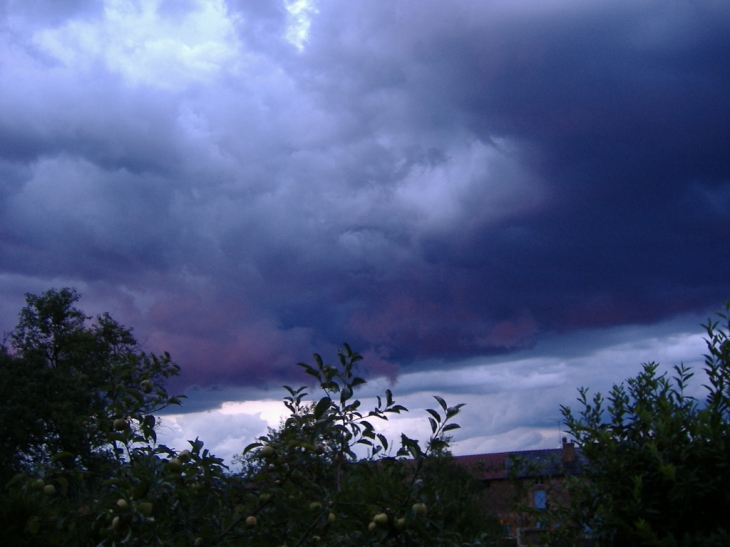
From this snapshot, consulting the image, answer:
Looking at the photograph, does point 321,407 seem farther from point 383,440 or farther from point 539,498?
point 539,498

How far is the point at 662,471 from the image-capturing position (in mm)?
2896

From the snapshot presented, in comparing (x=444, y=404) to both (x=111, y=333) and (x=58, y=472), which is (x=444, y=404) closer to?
(x=58, y=472)

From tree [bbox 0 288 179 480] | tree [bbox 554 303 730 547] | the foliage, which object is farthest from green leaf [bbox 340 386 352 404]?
tree [bbox 0 288 179 480]

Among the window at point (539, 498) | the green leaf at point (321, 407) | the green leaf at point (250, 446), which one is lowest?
the window at point (539, 498)

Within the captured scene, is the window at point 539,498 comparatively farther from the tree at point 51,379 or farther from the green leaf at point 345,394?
the tree at point 51,379

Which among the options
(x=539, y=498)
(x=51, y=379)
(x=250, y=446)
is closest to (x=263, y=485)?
(x=250, y=446)

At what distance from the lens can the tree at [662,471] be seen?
291 cm

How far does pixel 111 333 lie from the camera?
102 ft

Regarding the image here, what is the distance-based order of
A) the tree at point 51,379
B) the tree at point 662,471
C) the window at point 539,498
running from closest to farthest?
1. the tree at point 662,471
2. the window at point 539,498
3. the tree at point 51,379

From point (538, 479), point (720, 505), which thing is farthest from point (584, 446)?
point (538, 479)

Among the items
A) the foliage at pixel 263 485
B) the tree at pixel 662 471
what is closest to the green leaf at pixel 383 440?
the foliage at pixel 263 485

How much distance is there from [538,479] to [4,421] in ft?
81.1

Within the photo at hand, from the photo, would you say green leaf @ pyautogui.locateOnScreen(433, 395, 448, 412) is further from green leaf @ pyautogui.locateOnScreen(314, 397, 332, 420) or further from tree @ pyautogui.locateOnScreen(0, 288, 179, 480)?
tree @ pyautogui.locateOnScreen(0, 288, 179, 480)

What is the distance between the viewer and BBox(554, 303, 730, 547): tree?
291 cm
